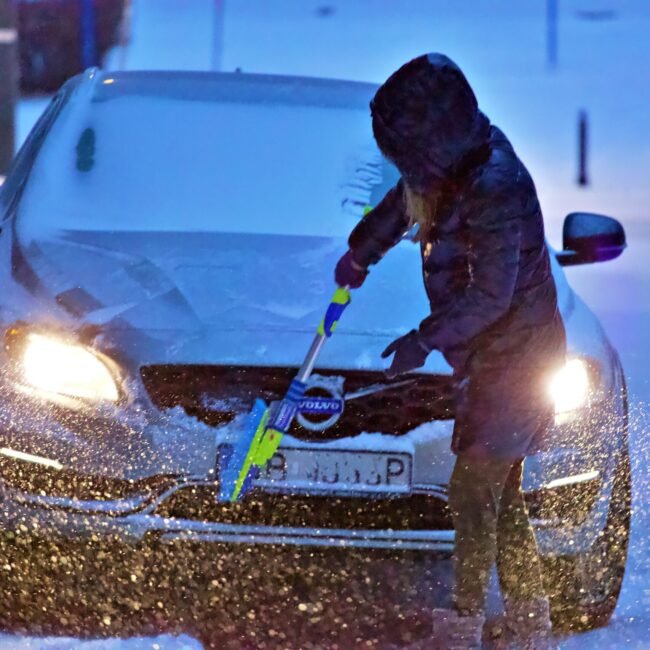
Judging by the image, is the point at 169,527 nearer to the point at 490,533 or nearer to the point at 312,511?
the point at 312,511

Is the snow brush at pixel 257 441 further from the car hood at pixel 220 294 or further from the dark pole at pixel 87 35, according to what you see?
the dark pole at pixel 87 35

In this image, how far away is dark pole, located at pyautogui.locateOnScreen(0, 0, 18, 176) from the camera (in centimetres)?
1081

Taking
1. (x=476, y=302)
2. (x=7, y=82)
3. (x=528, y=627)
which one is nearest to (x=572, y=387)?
(x=528, y=627)

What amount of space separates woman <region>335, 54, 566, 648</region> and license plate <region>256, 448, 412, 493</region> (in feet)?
0.65

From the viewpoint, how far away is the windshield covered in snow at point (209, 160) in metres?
4.69

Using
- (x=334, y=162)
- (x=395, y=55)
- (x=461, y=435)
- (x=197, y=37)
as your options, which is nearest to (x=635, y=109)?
(x=395, y=55)

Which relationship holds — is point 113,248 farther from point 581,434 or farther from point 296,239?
point 581,434

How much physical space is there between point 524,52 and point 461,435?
3243 centimetres

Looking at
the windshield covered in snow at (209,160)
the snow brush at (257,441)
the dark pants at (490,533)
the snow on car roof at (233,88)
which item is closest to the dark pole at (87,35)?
the snow on car roof at (233,88)

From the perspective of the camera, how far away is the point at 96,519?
11.8ft

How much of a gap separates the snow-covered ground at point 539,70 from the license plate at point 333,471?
474 mm

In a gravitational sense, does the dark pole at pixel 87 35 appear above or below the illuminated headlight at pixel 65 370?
below

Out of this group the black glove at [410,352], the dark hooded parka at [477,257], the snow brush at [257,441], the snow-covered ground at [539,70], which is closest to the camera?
the dark hooded parka at [477,257]

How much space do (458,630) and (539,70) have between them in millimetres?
29863
